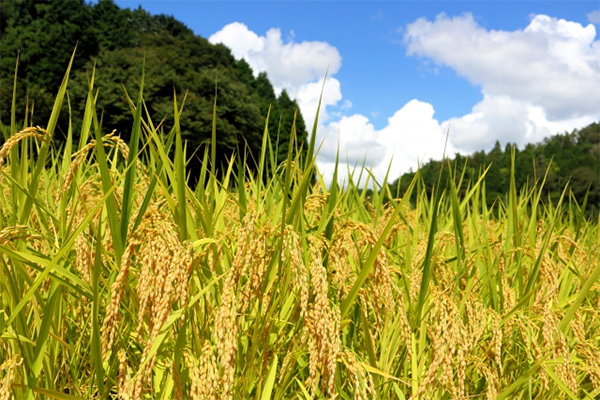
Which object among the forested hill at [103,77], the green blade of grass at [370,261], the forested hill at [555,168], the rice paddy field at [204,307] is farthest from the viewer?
the forested hill at [555,168]

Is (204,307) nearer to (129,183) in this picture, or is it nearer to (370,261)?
(129,183)

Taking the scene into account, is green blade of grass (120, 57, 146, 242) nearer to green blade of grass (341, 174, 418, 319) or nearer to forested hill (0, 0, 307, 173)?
green blade of grass (341, 174, 418, 319)

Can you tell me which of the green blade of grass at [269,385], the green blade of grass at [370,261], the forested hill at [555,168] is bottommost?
the green blade of grass at [269,385]

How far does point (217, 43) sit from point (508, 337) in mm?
35613

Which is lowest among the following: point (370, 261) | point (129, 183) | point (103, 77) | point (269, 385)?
point (269, 385)

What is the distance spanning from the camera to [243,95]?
25.2 meters

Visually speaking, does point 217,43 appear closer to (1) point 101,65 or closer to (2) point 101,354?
(1) point 101,65

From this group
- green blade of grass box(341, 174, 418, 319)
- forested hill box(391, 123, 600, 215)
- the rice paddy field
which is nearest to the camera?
the rice paddy field

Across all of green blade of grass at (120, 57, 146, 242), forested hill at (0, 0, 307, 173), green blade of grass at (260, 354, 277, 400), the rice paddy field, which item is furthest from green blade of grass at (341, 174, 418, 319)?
forested hill at (0, 0, 307, 173)

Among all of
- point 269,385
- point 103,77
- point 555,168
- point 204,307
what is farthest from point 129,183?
point 555,168

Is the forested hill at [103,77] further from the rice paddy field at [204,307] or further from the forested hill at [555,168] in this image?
the rice paddy field at [204,307]

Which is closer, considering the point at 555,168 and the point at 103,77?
the point at 103,77

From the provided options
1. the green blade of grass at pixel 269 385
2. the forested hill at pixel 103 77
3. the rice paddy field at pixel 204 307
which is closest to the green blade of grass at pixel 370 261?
the rice paddy field at pixel 204 307

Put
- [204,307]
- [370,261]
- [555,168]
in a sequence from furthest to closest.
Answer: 1. [555,168]
2. [204,307]
3. [370,261]
